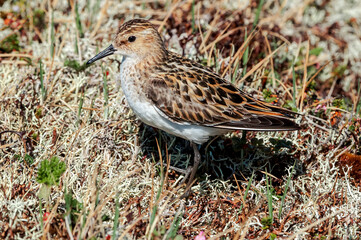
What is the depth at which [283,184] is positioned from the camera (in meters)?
5.30

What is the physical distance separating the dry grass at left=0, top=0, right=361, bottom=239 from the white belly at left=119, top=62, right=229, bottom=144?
1.21 feet

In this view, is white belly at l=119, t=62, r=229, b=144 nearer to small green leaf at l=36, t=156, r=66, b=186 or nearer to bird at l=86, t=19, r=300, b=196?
bird at l=86, t=19, r=300, b=196

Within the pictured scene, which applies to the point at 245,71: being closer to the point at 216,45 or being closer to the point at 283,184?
the point at 216,45

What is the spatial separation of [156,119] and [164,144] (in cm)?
89

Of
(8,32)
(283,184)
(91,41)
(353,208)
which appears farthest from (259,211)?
(8,32)

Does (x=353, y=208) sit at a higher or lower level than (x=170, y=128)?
lower

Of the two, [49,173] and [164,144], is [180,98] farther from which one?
[49,173]

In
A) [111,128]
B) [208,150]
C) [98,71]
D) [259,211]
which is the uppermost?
[98,71]

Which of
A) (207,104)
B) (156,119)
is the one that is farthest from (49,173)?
(207,104)

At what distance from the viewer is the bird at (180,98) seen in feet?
15.4

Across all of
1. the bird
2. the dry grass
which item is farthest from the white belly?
the dry grass

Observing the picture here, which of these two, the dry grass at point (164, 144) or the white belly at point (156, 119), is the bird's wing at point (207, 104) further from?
the dry grass at point (164, 144)

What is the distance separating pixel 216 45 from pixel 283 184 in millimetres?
2322

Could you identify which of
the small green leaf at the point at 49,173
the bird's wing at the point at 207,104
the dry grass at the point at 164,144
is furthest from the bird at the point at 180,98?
the small green leaf at the point at 49,173
